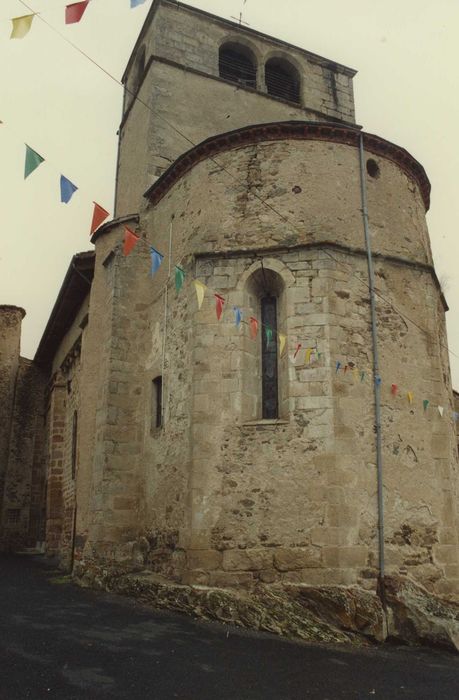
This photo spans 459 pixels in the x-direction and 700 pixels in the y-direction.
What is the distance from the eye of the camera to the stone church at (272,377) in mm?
7781

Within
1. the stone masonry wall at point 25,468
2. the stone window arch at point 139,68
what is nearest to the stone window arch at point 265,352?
the stone window arch at point 139,68

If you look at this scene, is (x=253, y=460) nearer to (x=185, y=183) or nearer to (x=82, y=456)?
(x=82, y=456)

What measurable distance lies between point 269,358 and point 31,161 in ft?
13.5

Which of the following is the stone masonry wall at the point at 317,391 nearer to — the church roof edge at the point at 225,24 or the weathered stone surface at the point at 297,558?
the weathered stone surface at the point at 297,558

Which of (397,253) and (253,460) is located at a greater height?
(397,253)

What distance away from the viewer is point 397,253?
936 centimetres

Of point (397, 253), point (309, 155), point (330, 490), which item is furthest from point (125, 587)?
point (309, 155)

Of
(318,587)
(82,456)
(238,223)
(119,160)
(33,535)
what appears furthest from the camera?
(33,535)

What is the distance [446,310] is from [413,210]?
1850 mm

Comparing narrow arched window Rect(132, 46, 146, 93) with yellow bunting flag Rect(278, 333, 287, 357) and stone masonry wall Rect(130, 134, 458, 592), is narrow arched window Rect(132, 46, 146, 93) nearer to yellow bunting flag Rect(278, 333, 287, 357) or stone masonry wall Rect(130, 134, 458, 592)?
stone masonry wall Rect(130, 134, 458, 592)

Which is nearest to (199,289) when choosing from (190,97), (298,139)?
(298,139)

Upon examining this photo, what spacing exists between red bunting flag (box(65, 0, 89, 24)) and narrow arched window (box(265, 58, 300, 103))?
10.3m

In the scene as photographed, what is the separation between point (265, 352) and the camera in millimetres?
8836

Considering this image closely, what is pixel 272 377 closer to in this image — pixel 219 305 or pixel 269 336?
pixel 269 336
